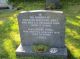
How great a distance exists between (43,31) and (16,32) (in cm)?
208

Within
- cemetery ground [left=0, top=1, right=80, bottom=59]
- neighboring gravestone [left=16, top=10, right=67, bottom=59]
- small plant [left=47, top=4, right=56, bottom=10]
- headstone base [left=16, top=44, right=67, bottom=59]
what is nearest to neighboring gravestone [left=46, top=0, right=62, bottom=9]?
small plant [left=47, top=4, right=56, bottom=10]

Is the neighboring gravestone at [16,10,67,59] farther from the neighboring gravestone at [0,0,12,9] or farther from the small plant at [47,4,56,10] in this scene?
the neighboring gravestone at [0,0,12,9]

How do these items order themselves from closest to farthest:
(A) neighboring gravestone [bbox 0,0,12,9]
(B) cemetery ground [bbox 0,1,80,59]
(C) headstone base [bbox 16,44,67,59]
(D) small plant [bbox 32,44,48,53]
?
1. (C) headstone base [bbox 16,44,67,59]
2. (D) small plant [bbox 32,44,48,53]
3. (B) cemetery ground [bbox 0,1,80,59]
4. (A) neighboring gravestone [bbox 0,0,12,9]

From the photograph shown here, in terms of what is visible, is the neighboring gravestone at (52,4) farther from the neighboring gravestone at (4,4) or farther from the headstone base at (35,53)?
the headstone base at (35,53)

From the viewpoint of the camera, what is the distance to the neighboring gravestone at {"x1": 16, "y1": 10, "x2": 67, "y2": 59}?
5.89 metres

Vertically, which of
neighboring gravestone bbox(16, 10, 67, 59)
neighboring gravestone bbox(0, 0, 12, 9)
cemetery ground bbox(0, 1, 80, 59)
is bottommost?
cemetery ground bbox(0, 1, 80, 59)

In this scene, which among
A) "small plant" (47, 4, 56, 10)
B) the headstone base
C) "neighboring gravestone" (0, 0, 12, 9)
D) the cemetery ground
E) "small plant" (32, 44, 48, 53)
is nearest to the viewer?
the headstone base

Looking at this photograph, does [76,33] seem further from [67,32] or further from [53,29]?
[53,29]

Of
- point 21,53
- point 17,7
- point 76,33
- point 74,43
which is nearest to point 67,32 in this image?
point 76,33

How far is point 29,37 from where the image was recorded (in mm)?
6262

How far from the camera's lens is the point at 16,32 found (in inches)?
314

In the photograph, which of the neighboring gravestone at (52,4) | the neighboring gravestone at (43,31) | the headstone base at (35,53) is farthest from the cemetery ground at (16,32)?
the neighboring gravestone at (52,4)

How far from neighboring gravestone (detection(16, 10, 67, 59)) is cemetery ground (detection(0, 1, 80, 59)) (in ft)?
1.14

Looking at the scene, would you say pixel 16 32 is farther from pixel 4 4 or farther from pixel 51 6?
pixel 4 4
